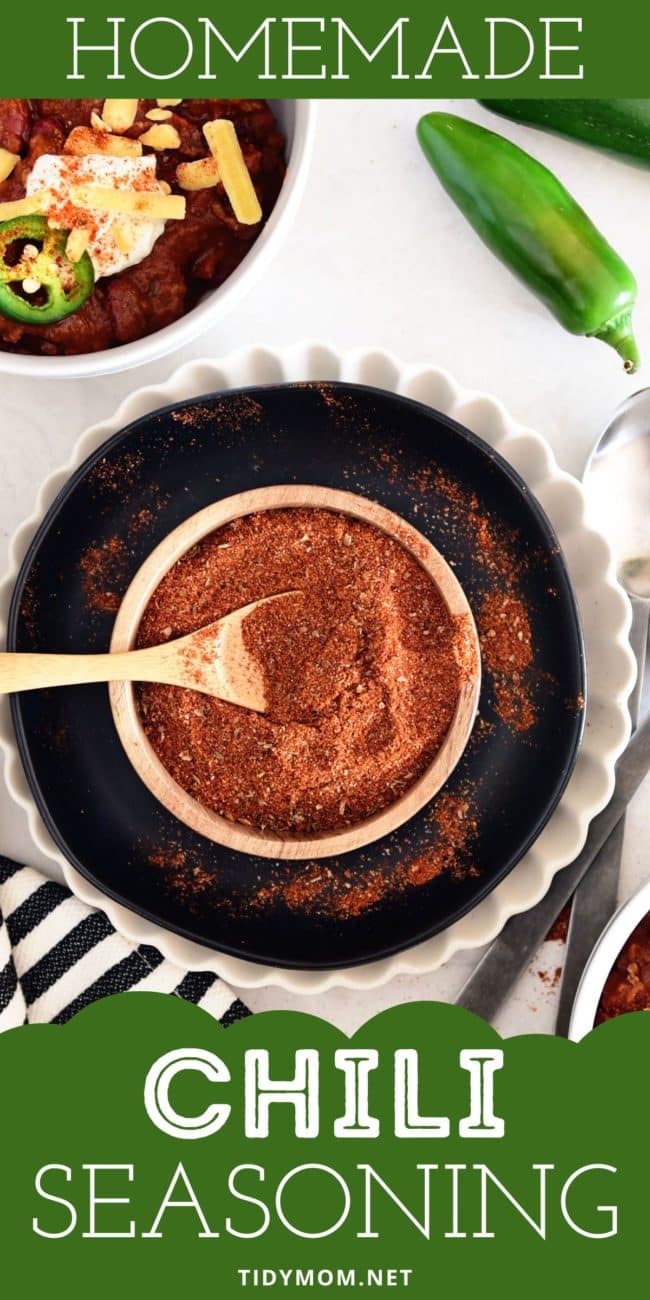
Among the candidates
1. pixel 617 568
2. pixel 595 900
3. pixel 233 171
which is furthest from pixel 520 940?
pixel 233 171

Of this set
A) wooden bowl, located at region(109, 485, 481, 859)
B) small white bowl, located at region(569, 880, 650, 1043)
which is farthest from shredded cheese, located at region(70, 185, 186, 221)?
small white bowl, located at region(569, 880, 650, 1043)

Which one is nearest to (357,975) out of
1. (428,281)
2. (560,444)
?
(560,444)

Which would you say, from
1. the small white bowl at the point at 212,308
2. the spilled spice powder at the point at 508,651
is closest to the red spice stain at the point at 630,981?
the spilled spice powder at the point at 508,651

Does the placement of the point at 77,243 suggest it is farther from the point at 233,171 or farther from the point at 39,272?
the point at 233,171

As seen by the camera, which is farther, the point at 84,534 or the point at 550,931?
the point at 550,931

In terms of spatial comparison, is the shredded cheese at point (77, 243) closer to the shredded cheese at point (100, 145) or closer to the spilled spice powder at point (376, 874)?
the shredded cheese at point (100, 145)

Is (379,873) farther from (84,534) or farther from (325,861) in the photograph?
(84,534)

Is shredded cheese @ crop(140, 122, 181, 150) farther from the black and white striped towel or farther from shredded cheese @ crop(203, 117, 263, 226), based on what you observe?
the black and white striped towel
